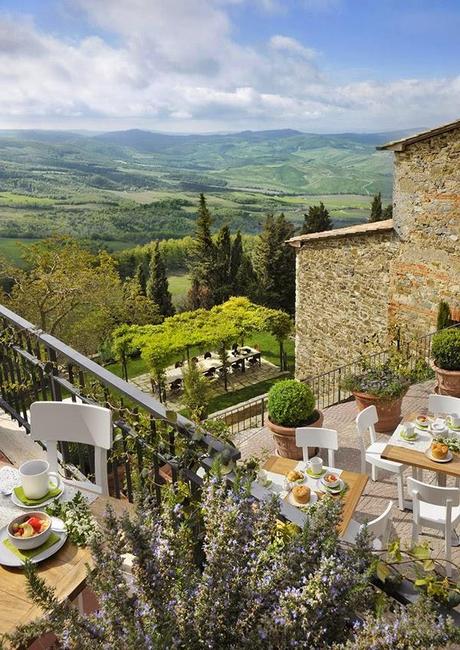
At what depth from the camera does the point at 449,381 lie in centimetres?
907

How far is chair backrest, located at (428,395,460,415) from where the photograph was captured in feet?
22.0

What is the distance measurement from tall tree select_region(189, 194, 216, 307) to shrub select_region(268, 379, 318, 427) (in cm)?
2600

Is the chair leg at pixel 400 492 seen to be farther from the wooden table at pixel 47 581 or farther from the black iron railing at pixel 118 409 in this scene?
the wooden table at pixel 47 581

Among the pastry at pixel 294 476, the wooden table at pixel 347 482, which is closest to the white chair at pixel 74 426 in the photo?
the wooden table at pixel 347 482

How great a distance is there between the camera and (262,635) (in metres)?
1.37

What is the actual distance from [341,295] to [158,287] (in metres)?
22.4

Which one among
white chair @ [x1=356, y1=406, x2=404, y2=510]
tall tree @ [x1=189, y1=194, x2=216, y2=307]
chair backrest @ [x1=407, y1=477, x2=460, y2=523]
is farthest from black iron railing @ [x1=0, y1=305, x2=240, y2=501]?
tall tree @ [x1=189, y1=194, x2=216, y2=307]

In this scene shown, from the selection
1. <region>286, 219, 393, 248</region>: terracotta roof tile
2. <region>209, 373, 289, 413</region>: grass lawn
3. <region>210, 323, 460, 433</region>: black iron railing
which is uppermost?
<region>286, 219, 393, 248</region>: terracotta roof tile

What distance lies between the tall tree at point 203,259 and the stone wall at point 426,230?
22032mm

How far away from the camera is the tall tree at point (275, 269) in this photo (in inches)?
1262

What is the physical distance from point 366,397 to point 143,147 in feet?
601

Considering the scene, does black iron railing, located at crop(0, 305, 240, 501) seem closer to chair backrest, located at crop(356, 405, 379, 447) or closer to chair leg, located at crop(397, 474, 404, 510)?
chair backrest, located at crop(356, 405, 379, 447)

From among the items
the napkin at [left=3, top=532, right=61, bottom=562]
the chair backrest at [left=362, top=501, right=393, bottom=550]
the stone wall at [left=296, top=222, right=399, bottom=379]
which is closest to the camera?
the napkin at [left=3, top=532, right=61, bottom=562]

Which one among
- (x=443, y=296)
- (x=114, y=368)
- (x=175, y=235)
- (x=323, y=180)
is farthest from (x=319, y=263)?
(x=323, y=180)
